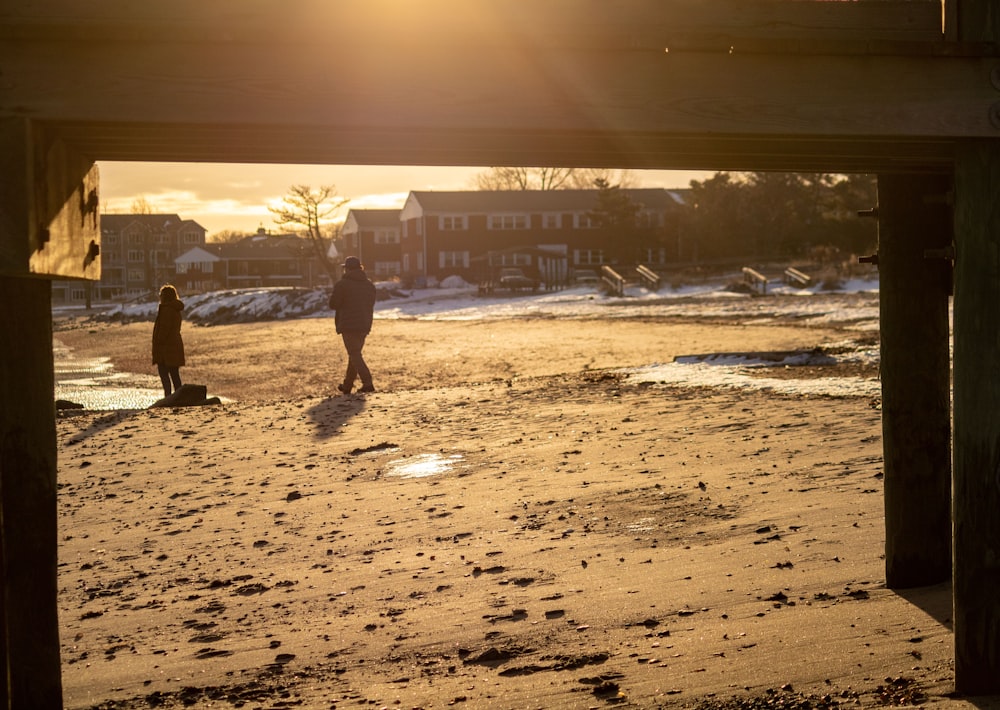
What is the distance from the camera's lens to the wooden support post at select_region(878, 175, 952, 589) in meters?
5.78

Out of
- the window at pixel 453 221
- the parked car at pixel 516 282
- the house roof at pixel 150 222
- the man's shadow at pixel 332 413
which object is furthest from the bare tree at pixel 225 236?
the man's shadow at pixel 332 413

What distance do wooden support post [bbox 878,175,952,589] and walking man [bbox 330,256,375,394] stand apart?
1150 cm

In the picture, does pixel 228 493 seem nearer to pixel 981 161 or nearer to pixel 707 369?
pixel 981 161

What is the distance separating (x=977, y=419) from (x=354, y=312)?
42.6 feet

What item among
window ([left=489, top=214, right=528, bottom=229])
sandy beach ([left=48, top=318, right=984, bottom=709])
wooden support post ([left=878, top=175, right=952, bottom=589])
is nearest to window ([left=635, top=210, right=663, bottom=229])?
window ([left=489, top=214, right=528, bottom=229])

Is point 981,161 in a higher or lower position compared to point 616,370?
higher

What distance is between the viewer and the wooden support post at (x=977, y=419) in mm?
4555

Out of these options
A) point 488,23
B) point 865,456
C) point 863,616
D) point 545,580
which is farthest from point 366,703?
point 865,456

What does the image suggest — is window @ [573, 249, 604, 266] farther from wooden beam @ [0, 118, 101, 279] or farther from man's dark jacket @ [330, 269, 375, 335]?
wooden beam @ [0, 118, 101, 279]

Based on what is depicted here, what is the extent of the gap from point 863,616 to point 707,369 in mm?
10774

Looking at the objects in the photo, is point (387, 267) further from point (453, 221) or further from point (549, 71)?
point (549, 71)

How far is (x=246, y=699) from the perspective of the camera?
16.5ft

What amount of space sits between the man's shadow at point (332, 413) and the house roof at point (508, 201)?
59642mm

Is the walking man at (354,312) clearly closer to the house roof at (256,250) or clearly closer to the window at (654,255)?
the window at (654,255)
